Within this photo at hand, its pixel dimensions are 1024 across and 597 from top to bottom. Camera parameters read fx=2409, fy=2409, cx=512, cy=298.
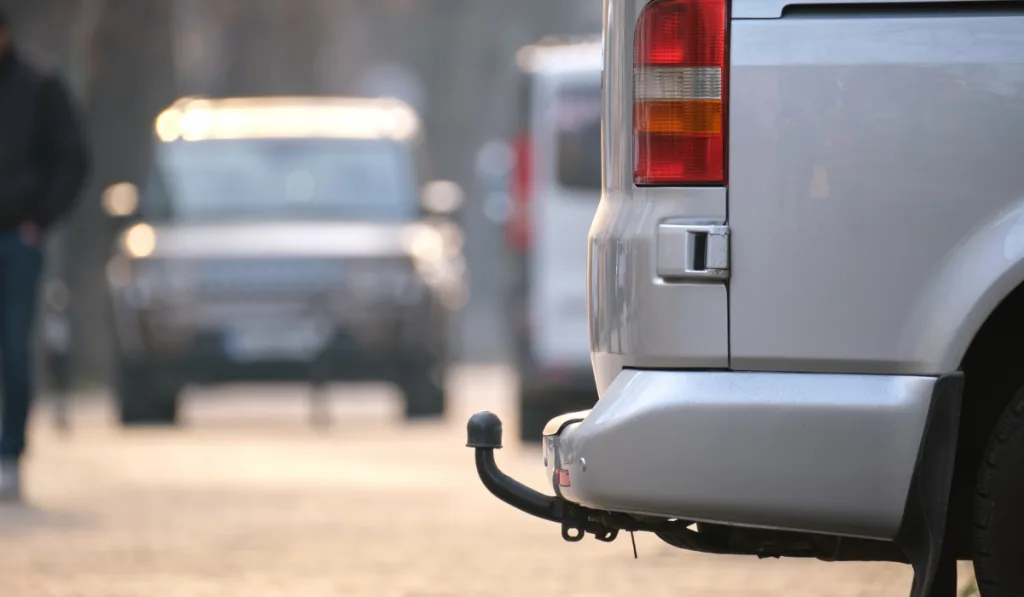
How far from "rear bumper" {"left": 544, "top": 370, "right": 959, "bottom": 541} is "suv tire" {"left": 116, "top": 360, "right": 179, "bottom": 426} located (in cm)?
925

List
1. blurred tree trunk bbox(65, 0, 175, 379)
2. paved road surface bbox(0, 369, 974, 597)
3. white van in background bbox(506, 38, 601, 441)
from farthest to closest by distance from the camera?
blurred tree trunk bbox(65, 0, 175, 379) → white van in background bbox(506, 38, 601, 441) → paved road surface bbox(0, 369, 974, 597)

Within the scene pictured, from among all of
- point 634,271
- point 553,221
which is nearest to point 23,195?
point 553,221

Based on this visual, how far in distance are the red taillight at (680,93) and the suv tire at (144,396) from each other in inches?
360

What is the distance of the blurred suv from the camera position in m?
13.7

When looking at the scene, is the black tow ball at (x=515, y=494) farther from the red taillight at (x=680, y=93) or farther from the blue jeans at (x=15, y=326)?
the blue jeans at (x=15, y=326)

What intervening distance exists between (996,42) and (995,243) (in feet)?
1.26

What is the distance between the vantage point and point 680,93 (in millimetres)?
4801

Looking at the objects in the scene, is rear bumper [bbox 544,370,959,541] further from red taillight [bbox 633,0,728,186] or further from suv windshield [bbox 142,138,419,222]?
suv windshield [bbox 142,138,419,222]

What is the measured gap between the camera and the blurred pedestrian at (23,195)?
9945 millimetres

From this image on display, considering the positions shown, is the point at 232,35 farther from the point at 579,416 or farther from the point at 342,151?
the point at 579,416

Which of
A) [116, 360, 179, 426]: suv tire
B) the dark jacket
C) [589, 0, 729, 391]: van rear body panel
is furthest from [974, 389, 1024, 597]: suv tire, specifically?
[116, 360, 179, 426]: suv tire

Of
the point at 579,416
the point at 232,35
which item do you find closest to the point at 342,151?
the point at 579,416

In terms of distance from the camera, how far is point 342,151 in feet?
48.4

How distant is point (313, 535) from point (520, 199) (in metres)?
4.91
